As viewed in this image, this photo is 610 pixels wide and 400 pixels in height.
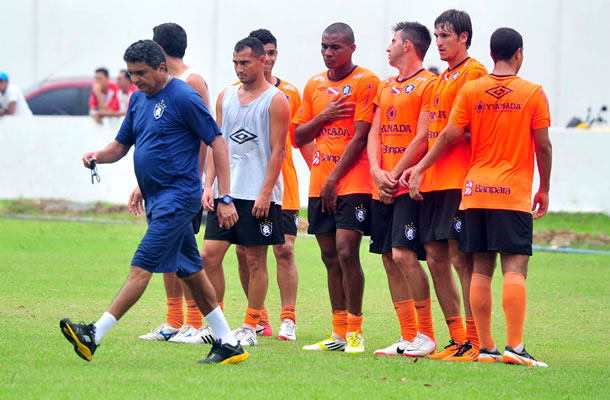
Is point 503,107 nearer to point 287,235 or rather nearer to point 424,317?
point 424,317

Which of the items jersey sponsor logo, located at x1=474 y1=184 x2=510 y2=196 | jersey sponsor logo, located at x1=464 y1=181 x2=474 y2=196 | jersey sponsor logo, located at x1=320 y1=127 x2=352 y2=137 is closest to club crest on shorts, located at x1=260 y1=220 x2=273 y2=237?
jersey sponsor logo, located at x1=320 y1=127 x2=352 y2=137

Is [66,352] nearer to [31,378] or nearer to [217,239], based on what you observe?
[31,378]

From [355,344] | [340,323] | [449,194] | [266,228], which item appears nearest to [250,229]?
[266,228]

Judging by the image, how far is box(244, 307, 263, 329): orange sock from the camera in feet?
28.8

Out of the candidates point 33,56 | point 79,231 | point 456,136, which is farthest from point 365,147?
point 33,56

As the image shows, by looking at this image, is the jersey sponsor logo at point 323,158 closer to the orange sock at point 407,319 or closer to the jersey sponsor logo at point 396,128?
the jersey sponsor logo at point 396,128

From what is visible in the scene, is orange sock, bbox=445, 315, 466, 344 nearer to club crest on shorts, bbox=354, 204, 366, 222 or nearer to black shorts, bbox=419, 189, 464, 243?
black shorts, bbox=419, 189, 464, 243

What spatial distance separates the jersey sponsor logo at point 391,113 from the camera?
8391 millimetres

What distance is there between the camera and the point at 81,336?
21.8 feet

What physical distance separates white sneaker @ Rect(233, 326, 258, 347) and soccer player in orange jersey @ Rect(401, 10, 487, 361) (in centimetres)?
159

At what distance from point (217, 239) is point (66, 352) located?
1.94 m

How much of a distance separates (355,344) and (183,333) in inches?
59.1

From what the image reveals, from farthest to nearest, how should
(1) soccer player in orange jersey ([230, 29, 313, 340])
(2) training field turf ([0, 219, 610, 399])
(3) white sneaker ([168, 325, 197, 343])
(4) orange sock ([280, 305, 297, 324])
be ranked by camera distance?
(1) soccer player in orange jersey ([230, 29, 313, 340]) < (4) orange sock ([280, 305, 297, 324]) < (3) white sneaker ([168, 325, 197, 343]) < (2) training field turf ([0, 219, 610, 399])

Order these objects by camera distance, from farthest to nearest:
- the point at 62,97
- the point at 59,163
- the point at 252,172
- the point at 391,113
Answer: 1. the point at 62,97
2. the point at 59,163
3. the point at 252,172
4. the point at 391,113
